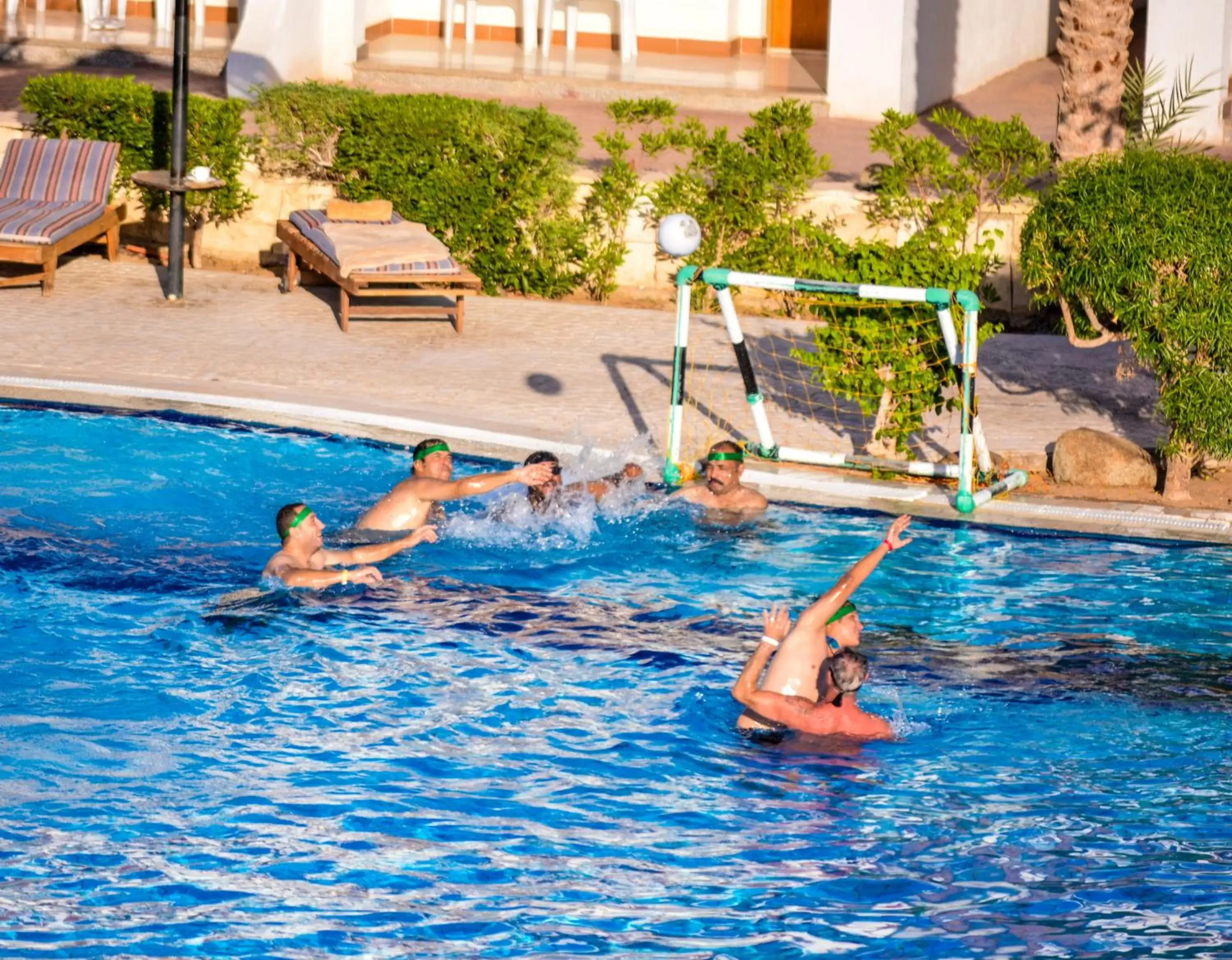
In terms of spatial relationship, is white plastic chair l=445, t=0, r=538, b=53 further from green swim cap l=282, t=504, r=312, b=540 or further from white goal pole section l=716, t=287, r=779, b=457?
green swim cap l=282, t=504, r=312, b=540

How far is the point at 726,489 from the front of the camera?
11.4 metres

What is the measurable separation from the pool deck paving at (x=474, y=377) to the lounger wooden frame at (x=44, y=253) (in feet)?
0.48

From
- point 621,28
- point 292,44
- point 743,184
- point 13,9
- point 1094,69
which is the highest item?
point 13,9

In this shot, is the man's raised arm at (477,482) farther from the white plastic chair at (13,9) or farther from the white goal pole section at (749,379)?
the white plastic chair at (13,9)

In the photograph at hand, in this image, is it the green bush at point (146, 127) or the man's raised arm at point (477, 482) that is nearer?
the man's raised arm at point (477, 482)

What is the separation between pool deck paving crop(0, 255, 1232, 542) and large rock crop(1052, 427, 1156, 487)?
0.29 metres

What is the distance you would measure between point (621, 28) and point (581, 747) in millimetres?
16251

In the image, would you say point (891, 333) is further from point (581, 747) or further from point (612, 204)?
point (612, 204)

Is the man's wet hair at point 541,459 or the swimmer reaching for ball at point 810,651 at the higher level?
the man's wet hair at point 541,459

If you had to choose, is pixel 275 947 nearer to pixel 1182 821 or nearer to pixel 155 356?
pixel 1182 821

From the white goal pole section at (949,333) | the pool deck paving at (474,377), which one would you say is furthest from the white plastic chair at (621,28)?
the white goal pole section at (949,333)

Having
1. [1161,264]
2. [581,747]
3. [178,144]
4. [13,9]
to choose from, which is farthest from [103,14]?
[581,747]

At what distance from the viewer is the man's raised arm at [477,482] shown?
34.7ft

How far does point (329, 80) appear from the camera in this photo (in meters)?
21.5
